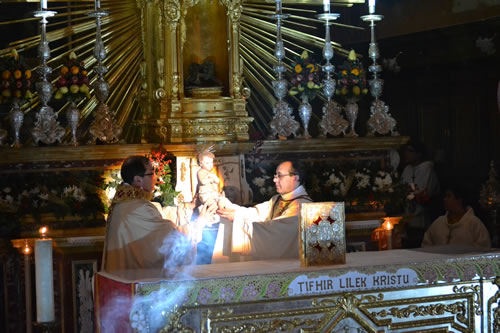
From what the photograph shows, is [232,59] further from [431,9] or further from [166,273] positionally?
[166,273]

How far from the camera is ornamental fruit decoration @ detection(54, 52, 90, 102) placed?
28.7 ft

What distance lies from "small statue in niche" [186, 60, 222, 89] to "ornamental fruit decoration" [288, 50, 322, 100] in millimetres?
829

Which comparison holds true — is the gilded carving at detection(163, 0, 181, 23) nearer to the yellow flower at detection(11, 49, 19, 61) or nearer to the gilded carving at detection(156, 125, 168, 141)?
the gilded carving at detection(156, 125, 168, 141)

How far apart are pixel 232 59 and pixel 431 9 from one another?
362 centimetres

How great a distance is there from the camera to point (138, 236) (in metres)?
6.42

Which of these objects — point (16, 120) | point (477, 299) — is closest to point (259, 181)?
point (16, 120)

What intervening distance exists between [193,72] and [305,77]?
1.20m

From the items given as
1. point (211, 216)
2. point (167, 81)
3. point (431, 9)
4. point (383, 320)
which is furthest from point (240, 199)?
point (431, 9)

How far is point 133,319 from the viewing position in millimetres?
5250

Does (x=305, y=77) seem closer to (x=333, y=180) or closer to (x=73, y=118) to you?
(x=333, y=180)

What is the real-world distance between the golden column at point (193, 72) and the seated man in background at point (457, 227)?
90.1 inches

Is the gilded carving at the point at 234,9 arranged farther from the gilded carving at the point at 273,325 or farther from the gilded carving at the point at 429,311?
the gilded carving at the point at 273,325

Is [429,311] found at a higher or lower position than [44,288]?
lower

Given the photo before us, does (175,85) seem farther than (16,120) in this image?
Yes
